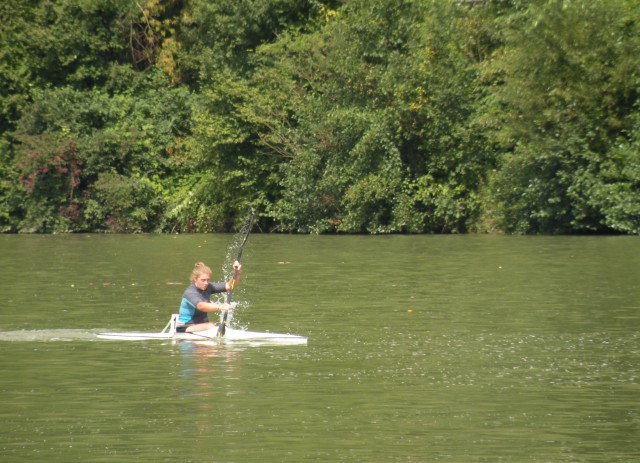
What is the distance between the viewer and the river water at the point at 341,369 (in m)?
13.4

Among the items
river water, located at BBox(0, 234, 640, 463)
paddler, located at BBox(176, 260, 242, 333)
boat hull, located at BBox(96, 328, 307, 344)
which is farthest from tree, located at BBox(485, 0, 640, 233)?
boat hull, located at BBox(96, 328, 307, 344)

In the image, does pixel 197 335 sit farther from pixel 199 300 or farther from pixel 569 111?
pixel 569 111

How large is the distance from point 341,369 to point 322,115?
34.3 m

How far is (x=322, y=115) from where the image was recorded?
5194 centimetres

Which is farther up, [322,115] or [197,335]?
[322,115]

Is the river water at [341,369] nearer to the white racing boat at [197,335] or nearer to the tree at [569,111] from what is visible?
the white racing boat at [197,335]

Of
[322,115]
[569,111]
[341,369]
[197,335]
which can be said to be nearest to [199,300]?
[197,335]

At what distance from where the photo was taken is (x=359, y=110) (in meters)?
50.9

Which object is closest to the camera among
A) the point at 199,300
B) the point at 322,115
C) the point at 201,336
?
the point at 201,336

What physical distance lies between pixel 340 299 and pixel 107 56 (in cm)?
3568

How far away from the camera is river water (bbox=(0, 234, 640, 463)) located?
528 inches

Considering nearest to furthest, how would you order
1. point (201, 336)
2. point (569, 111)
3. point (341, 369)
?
1. point (341, 369)
2. point (201, 336)
3. point (569, 111)

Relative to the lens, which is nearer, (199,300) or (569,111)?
(199,300)

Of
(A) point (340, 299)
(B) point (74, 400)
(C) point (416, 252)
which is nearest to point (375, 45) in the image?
(C) point (416, 252)
